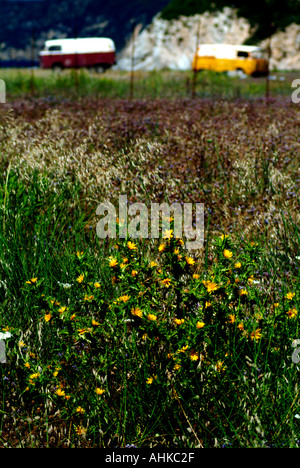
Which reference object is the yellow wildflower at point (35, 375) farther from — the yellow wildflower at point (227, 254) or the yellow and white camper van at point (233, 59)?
the yellow and white camper van at point (233, 59)

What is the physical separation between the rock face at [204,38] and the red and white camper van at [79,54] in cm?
393

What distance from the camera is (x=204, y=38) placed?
4359cm

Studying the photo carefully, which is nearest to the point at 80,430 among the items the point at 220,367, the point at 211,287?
the point at 220,367

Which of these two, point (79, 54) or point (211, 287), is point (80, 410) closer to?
point (211, 287)

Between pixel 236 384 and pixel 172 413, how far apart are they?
0.29m

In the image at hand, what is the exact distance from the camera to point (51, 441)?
214cm

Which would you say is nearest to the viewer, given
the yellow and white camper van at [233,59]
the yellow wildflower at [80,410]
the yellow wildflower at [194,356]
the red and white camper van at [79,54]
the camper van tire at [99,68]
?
the yellow wildflower at [194,356]

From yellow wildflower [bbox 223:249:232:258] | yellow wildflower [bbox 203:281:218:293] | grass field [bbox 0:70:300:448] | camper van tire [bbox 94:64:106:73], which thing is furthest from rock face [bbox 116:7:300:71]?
yellow wildflower [bbox 203:281:218:293]

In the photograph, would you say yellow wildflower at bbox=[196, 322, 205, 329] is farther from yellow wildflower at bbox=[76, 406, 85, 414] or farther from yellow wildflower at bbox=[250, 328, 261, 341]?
yellow wildflower at bbox=[76, 406, 85, 414]

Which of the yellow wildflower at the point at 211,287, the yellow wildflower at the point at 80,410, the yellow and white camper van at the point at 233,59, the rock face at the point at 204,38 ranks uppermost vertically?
the rock face at the point at 204,38

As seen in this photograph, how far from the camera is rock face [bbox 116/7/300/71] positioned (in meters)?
38.5

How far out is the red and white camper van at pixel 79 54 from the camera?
118ft

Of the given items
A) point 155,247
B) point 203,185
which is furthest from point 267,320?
point 203,185

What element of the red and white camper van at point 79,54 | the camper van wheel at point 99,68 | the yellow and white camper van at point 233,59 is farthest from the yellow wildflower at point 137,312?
the camper van wheel at point 99,68
